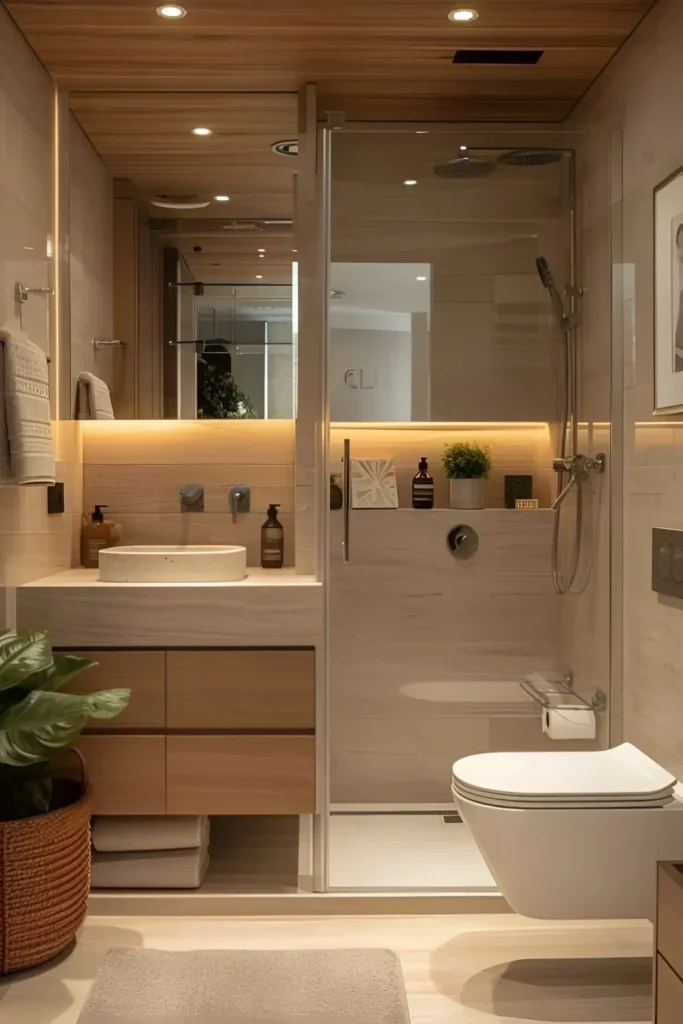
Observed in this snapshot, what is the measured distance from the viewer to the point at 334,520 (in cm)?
282

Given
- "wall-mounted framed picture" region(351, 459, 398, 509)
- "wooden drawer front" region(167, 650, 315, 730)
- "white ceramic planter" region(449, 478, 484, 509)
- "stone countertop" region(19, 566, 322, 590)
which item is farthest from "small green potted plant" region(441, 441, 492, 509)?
"wooden drawer front" region(167, 650, 315, 730)

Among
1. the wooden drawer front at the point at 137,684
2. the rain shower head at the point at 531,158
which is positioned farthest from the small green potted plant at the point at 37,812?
the rain shower head at the point at 531,158

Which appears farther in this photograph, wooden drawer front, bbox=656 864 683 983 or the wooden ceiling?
the wooden ceiling

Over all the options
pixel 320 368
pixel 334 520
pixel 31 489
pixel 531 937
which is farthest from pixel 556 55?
pixel 531 937

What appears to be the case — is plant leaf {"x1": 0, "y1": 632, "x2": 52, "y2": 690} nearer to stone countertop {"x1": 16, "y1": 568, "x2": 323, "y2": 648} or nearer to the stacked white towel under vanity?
stone countertop {"x1": 16, "y1": 568, "x2": 323, "y2": 648}

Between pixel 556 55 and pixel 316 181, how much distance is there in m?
0.81

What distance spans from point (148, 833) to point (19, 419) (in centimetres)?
126

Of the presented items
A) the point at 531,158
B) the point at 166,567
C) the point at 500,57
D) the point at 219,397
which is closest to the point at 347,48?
the point at 500,57

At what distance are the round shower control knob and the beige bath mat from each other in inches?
44.1

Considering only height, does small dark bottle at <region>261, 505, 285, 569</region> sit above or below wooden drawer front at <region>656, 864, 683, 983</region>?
above

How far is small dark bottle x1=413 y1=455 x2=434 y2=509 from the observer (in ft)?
9.32

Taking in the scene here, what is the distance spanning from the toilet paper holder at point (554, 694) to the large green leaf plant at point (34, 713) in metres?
1.19

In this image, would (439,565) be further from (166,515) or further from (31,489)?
(31,489)

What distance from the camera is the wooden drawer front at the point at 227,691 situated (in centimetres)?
274
